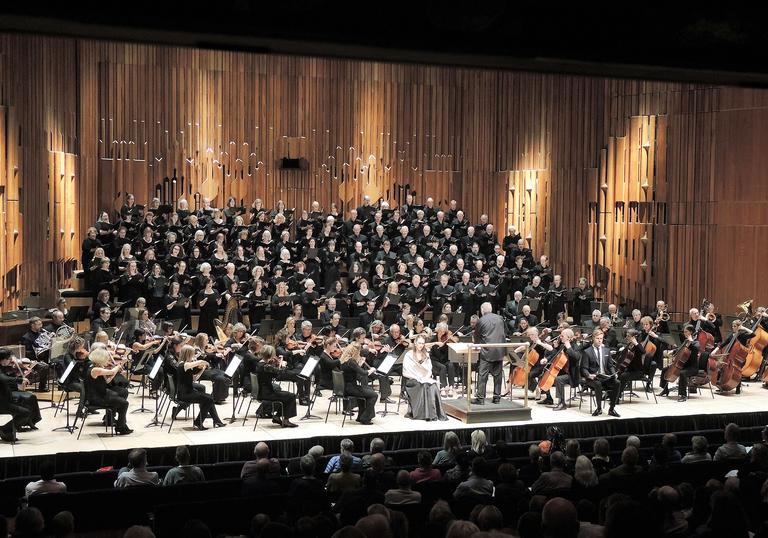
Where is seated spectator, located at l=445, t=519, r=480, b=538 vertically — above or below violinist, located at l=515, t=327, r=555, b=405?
above

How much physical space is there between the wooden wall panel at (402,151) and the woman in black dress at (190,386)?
5.14 meters

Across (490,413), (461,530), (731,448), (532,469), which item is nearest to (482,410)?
(490,413)

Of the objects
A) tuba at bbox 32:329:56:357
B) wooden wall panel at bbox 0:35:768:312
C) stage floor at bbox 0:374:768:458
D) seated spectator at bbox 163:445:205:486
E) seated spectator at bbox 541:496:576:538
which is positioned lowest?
stage floor at bbox 0:374:768:458

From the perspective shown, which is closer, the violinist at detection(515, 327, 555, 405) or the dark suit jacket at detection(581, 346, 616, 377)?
the dark suit jacket at detection(581, 346, 616, 377)

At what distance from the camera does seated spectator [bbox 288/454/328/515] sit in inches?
216

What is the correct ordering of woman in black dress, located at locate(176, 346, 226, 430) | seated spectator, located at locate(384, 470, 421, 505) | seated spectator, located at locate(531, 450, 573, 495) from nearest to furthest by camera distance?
seated spectator, located at locate(384, 470, 421, 505) → seated spectator, located at locate(531, 450, 573, 495) → woman in black dress, located at locate(176, 346, 226, 430)

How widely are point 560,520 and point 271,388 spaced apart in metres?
7.44

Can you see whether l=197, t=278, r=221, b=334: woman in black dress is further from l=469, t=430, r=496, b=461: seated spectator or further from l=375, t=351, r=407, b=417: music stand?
l=469, t=430, r=496, b=461: seated spectator

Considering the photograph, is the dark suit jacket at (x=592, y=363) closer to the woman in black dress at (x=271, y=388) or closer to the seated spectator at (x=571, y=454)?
the woman in black dress at (x=271, y=388)

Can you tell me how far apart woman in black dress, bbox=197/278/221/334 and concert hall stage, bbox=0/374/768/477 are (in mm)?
2166

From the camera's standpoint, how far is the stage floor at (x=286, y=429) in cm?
970

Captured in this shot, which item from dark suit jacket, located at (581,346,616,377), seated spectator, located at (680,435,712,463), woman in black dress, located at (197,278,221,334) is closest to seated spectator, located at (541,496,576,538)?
seated spectator, located at (680,435,712,463)

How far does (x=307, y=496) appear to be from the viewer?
19.3 feet

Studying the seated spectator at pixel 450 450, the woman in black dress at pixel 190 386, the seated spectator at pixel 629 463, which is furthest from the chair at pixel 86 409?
the seated spectator at pixel 629 463
